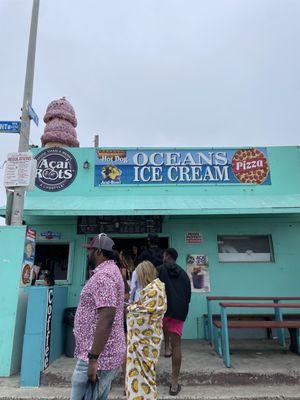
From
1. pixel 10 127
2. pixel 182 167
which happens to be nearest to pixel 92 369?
pixel 10 127

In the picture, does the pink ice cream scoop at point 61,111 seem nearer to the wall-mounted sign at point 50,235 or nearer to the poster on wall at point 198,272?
the wall-mounted sign at point 50,235

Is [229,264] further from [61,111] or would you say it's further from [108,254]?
[61,111]

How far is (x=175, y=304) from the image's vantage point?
14.4ft

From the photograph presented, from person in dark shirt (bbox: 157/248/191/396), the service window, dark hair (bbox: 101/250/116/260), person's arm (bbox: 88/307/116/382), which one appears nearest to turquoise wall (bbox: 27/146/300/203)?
the service window

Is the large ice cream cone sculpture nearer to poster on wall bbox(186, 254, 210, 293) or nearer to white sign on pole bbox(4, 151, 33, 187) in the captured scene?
white sign on pole bbox(4, 151, 33, 187)

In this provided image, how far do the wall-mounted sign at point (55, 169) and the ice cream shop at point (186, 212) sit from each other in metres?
0.02

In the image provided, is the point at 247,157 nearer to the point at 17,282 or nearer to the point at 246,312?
the point at 246,312

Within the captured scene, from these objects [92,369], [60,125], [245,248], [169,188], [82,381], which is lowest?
[82,381]

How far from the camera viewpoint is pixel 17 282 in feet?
16.9

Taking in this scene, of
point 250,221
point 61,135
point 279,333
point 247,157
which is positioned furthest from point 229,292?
point 61,135

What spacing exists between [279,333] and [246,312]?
79 centimetres

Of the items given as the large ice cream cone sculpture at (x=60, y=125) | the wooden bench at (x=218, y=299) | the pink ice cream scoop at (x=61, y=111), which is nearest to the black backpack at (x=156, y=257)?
the wooden bench at (x=218, y=299)

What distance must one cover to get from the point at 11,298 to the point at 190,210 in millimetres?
3549

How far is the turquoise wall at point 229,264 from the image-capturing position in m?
7.29
